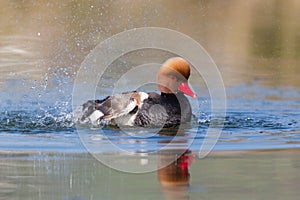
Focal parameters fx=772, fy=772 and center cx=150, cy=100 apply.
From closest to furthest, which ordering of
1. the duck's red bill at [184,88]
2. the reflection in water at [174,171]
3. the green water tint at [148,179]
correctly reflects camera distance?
1. the green water tint at [148,179]
2. the reflection in water at [174,171]
3. the duck's red bill at [184,88]

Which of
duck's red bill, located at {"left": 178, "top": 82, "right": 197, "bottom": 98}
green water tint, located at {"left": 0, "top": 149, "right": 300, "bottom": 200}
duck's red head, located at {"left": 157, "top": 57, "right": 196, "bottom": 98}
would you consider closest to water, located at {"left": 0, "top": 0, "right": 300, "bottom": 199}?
green water tint, located at {"left": 0, "top": 149, "right": 300, "bottom": 200}

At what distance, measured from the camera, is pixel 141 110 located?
8.07 meters

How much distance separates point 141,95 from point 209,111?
3.86 feet

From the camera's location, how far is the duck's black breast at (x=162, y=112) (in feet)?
26.3

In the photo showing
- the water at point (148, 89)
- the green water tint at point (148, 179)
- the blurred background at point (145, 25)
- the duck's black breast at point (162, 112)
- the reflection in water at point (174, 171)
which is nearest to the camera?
the green water tint at point (148, 179)

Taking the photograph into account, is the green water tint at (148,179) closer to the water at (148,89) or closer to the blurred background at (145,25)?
the water at (148,89)

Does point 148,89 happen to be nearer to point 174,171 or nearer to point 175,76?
point 175,76

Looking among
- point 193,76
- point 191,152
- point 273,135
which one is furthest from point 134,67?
point 191,152

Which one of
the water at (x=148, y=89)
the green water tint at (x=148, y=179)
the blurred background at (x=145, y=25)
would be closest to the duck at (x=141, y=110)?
the water at (x=148, y=89)

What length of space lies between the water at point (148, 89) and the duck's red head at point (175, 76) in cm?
Answer: 54

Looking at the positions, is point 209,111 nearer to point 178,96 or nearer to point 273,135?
point 178,96

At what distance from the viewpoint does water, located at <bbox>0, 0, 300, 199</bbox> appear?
509 centimetres

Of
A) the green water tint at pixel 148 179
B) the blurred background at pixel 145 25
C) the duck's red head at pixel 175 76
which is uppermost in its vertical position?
the blurred background at pixel 145 25

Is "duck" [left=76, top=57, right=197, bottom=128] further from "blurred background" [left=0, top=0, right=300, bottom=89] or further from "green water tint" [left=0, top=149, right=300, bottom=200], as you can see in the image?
"blurred background" [left=0, top=0, right=300, bottom=89]
